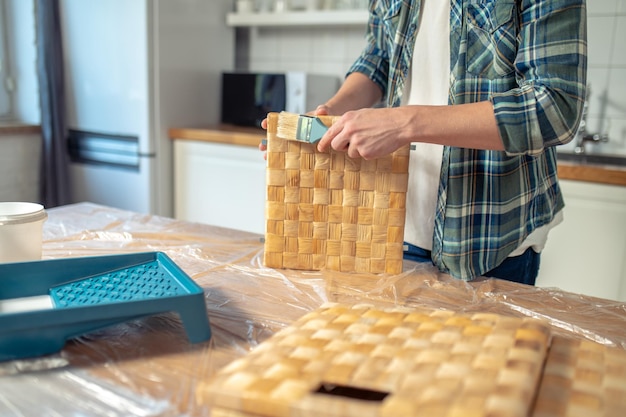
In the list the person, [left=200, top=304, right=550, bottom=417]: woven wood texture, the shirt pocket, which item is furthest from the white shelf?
[left=200, top=304, right=550, bottom=417]: woven wood texture

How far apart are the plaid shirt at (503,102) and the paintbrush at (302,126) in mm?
239

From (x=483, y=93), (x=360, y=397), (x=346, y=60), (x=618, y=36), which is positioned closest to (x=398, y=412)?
(x=360, y=397)

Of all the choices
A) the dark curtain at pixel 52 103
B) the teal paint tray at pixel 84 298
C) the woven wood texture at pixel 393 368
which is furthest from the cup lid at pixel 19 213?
the dark curtain at pixel 52 103

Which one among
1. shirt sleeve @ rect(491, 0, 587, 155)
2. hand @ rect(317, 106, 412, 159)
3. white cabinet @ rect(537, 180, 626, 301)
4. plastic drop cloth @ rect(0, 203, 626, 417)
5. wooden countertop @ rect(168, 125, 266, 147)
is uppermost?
shirt sleeve @ rect(491, 0, 587, 155)

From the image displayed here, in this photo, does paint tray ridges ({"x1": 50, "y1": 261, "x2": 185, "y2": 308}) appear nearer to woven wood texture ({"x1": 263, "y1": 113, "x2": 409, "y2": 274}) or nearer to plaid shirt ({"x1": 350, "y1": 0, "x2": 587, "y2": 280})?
woven wood texture ({"x1": 263, "y1": 113, "x2": 409, "y2": 274})

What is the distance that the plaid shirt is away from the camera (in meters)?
0.77

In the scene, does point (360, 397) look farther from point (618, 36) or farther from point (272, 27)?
point (272, 27)

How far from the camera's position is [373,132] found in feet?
2.56

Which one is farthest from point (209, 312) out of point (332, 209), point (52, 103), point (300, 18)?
point (52, 103)

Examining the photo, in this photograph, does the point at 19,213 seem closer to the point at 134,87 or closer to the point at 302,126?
the point at 302,126

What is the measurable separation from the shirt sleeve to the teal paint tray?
1.56ft

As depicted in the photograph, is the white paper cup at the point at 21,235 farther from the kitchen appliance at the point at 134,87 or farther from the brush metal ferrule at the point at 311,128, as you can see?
the kitchen appliance at the point at 134,87

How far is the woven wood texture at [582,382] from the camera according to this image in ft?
1.42

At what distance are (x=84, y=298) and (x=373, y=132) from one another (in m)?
0.43
